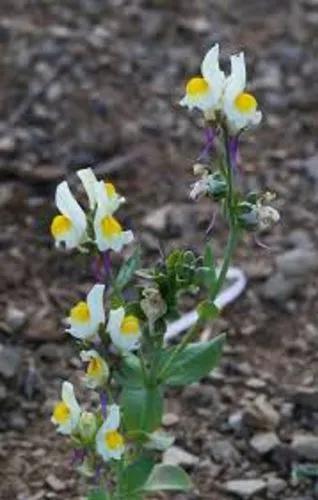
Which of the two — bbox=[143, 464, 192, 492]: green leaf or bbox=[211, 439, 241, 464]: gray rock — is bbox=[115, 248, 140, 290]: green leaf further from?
bbox=[211, 439, 241, 464]: gray rock

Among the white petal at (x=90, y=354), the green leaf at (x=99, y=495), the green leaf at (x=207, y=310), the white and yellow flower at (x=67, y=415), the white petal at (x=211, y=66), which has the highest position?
the white petal at (x=211, y=66)

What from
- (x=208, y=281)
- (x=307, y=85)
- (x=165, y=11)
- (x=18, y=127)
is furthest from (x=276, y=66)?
(x=208, y=281)

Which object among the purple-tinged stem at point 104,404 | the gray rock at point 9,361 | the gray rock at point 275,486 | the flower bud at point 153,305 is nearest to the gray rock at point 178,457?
the gray rock at point 275,486

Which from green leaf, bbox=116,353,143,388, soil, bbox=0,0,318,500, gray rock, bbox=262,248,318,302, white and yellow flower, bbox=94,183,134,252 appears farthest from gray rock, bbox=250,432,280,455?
white and yellow flower, bbox=94,183,134,252

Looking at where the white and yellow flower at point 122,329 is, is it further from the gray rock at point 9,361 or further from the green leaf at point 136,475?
the gray rock at point 9,361

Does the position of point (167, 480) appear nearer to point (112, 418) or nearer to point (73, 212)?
point (112, 418)
